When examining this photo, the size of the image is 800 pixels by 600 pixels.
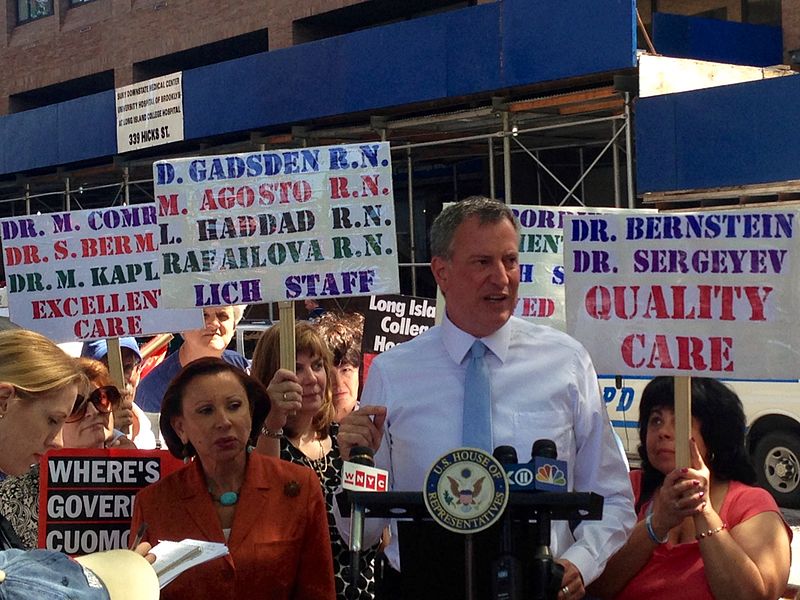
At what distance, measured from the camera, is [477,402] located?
11.9ft

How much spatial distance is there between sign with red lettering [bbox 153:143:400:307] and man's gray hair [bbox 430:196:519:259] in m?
1.40

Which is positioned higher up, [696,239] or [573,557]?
[696,239]

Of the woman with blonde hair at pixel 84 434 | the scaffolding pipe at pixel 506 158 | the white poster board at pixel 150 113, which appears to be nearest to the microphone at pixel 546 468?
the woman with blonde hair at pixel 84 434

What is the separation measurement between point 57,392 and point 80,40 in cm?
3004

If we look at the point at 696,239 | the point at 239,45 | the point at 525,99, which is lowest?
the point at 696,239

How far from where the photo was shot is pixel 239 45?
28422 mm

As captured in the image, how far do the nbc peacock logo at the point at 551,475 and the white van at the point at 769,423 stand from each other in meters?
8.32

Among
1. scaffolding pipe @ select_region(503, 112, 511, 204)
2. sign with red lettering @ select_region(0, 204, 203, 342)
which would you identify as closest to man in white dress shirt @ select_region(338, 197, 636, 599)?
sign with red lettering @ select_region(0, 204, 203, 342)

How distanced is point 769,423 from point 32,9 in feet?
89.7

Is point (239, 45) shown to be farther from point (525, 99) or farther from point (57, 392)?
point (57, 392)

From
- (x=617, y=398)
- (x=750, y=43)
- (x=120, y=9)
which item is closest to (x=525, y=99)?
(x=750, y=43)

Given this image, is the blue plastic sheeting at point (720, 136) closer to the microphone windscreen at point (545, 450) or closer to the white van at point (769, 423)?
the white van at point (769, 423)

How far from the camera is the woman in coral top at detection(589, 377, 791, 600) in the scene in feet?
12.4

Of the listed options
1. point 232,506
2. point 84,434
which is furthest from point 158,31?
point 232,506
